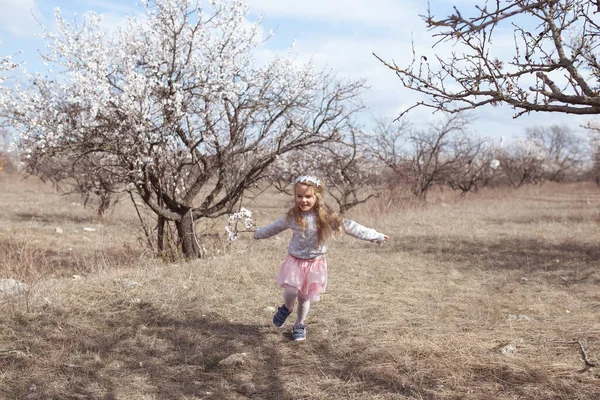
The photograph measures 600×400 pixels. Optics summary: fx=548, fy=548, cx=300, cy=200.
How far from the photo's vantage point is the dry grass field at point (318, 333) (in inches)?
146

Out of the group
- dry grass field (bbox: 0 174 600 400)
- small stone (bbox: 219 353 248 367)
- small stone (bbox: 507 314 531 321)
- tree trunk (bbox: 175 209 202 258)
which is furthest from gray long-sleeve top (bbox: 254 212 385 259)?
tree trunk (bbox: 175 209 202 258)

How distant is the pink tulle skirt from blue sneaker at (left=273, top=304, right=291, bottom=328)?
8.8 inches

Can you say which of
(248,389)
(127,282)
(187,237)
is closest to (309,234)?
(248,389)

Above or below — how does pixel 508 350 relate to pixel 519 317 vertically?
above

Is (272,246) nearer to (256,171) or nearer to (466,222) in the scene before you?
(256,171)

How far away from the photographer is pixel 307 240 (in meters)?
4.69

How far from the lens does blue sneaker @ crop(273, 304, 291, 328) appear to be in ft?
15.5

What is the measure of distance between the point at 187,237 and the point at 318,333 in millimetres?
4931

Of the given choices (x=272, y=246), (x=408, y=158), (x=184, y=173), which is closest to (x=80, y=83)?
(x=184, y=173)

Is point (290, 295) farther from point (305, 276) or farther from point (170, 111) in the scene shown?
point (170, 111)

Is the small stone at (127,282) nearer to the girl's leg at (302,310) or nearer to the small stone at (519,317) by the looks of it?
the girl's leg at (302,310)

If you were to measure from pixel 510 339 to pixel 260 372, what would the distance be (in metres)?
2.06

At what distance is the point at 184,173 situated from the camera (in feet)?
33.0

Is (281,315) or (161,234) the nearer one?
(281,315)
